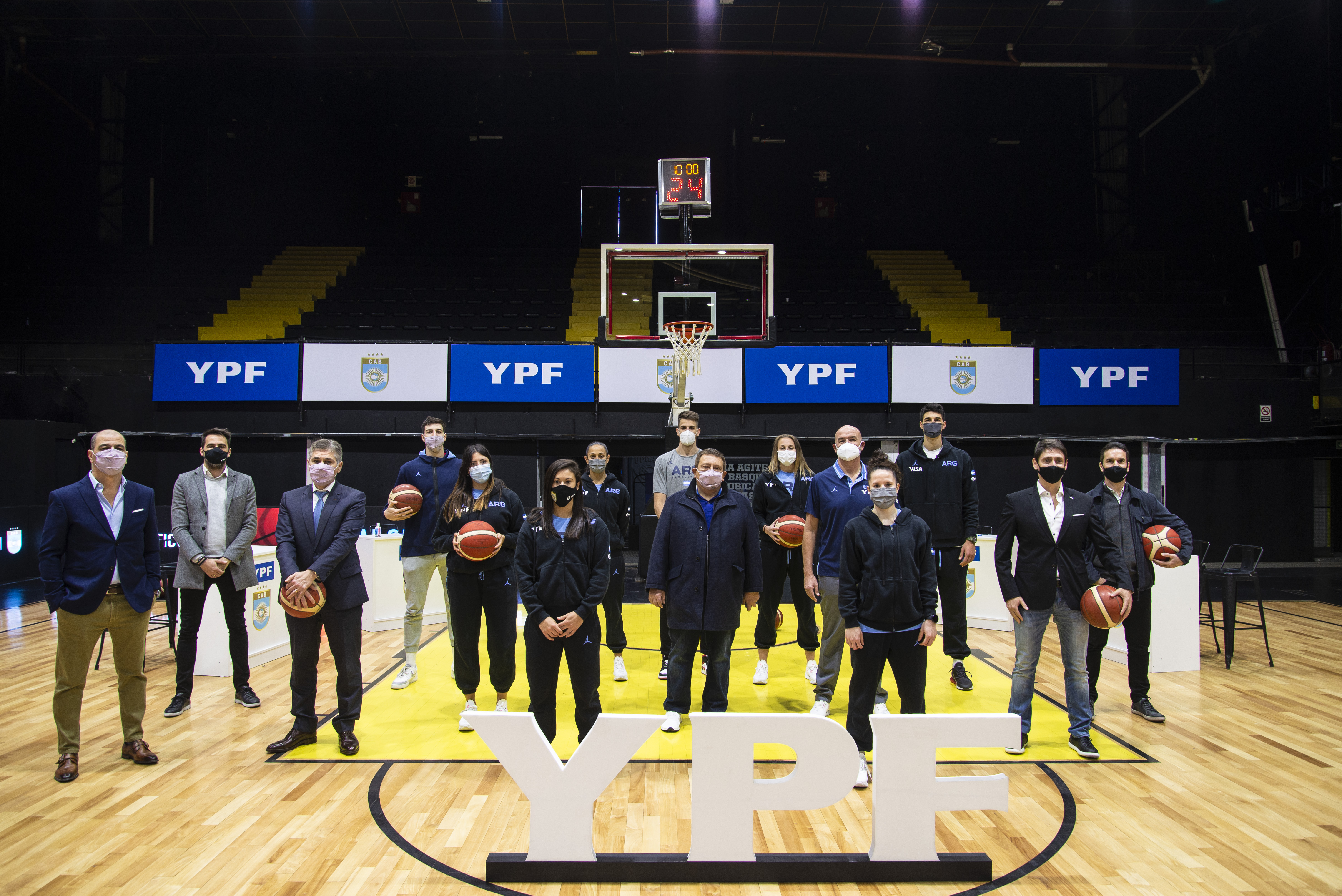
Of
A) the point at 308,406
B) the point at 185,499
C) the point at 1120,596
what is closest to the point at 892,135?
the point at 308,406

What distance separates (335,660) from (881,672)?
3.05 meters

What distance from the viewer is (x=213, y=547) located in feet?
15.7

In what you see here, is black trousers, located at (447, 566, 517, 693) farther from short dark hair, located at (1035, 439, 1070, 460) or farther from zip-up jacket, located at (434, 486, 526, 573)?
short dark hair, located at (1035, 439, 1070, 460)

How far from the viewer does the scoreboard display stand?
11.0 metres

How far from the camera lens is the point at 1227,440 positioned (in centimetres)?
1105

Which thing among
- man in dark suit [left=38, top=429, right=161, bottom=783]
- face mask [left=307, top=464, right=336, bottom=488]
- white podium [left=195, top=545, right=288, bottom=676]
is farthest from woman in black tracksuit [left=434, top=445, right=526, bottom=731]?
white podium [left=195, top=545, right=288, bottom=676]

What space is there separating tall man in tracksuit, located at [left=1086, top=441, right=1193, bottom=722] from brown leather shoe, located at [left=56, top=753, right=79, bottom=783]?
573 centimetres

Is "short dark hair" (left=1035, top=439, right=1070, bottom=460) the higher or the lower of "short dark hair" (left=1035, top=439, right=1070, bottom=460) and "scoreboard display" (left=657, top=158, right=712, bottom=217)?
the lower

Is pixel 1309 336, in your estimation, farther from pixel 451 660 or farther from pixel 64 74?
pixel 64 74

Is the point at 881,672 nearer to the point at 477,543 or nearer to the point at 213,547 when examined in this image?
the point at 477,543

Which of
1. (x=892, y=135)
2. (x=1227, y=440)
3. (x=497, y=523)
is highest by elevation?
(x=892, y=135)

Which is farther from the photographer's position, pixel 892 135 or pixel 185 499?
pixel 892 135

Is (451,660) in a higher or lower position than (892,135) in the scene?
lower

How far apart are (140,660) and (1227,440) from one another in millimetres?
13581
